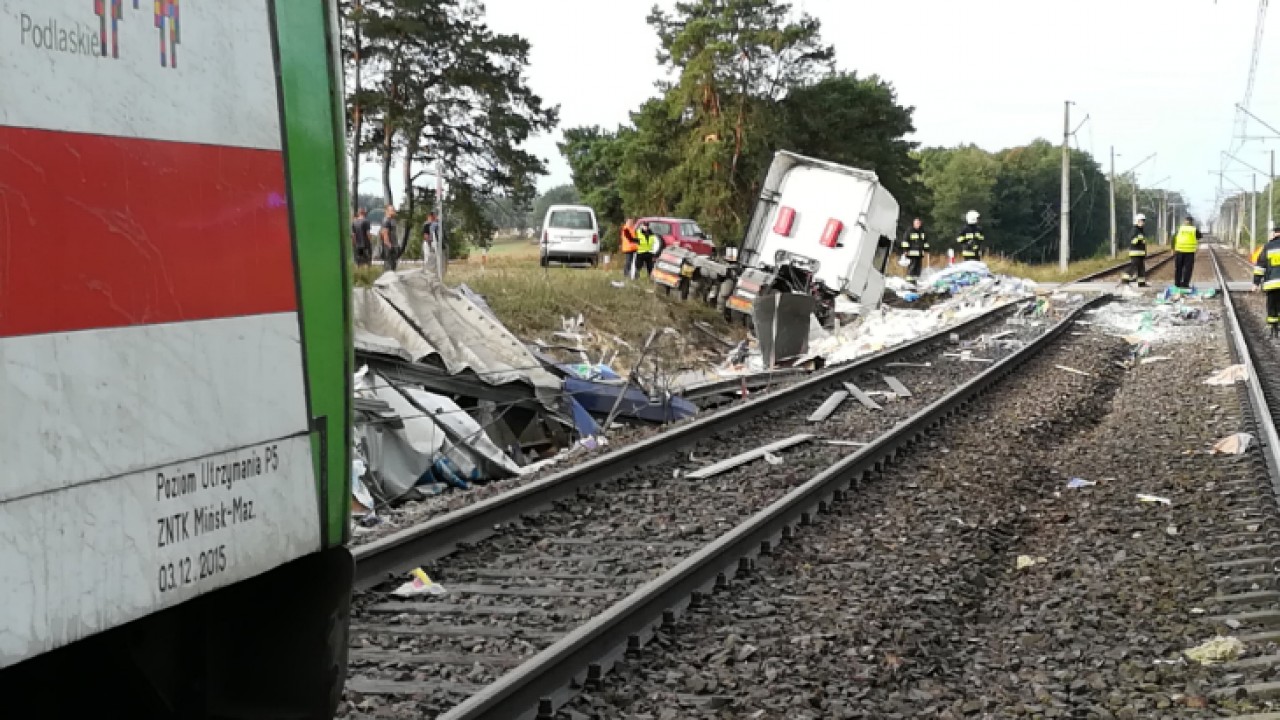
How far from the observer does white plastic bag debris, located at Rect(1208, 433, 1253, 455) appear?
9.87 metres

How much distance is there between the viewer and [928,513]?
8.12m

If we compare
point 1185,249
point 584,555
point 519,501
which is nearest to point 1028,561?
point 584,555

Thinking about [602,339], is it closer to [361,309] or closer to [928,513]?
[361,309]

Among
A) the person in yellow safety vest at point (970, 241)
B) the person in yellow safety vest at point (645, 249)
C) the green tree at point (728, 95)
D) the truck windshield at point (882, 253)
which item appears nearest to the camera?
the truck windshield at point (882, 253)

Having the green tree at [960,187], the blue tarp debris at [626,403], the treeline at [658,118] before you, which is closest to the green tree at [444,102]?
the treeline at [658,118]

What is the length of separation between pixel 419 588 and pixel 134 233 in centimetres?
404

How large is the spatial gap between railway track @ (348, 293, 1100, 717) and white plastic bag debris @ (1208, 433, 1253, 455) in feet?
7.77

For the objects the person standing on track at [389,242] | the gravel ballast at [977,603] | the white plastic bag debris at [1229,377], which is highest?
the person standing on track at [389,242]

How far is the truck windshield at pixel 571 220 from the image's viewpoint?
32.8 meters

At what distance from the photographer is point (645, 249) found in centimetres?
2767

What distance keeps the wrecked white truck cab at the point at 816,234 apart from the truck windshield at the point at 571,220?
10291 mm

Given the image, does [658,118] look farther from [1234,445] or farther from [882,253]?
[1234,445]

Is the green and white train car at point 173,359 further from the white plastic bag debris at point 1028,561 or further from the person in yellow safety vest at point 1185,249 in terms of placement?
the person in yellow safety vest at point 1185,249

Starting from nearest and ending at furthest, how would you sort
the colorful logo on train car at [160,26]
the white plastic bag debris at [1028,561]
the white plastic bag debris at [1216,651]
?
the colorful logo on train car at [160,26]
the white plastic bag debris at [1216,651]
the white plastic bag debris at [1028,561]
